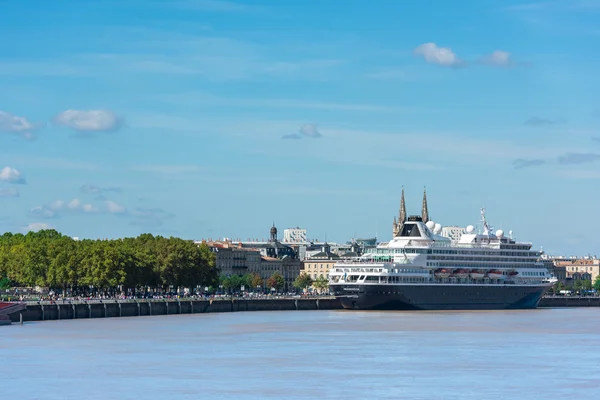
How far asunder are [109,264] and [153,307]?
29.1 ft

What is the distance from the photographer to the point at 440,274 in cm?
14625

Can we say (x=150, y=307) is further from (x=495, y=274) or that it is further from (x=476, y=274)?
(x=495, y=274)

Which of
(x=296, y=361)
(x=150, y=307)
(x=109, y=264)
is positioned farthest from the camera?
(x=109, y=264)

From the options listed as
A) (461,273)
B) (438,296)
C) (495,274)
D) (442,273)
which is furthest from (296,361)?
(495,274)

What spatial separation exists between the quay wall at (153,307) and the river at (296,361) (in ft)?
14.5

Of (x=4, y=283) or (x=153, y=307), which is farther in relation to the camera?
(x=4, y=283)

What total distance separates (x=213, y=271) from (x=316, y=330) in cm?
6678

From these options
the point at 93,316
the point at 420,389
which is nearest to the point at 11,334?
the point at 93,316

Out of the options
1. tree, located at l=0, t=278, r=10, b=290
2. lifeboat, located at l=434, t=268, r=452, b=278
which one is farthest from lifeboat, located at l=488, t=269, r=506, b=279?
tree, located at l=0, t=278, r=10, b=290

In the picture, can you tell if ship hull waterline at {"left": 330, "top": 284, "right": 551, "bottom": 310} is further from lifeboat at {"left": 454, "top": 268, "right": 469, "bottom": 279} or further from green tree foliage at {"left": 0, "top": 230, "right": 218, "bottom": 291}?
green tree foliage at {"left": 0, "top": 230, "right": 218, "bottom": 291}

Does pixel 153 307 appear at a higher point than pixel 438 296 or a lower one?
higher

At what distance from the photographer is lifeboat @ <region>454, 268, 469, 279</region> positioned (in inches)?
5856

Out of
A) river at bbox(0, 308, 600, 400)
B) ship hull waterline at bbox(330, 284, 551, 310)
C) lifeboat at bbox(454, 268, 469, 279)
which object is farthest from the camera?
lifeboat at bbox(454, 268, 469, 279)

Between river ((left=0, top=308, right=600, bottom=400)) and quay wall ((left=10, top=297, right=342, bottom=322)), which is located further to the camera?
quay wall ((left=10, top=297, right=342, bottom=322))
